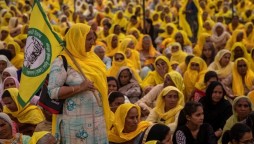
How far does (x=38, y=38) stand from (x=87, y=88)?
884mm

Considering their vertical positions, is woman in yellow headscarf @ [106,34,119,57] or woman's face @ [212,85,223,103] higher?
woman in yellow headscarf @ [106,34,119,57]

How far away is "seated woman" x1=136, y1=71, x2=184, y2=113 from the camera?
9148 mm


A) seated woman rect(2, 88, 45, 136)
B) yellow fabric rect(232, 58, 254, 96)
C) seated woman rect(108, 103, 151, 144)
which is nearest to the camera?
seated woman rect(108, 103, 151, 144)

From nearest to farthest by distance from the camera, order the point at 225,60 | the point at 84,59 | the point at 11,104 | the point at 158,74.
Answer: the point at 84,59, the point at 11,104, the point at 158,74, the point at 225,60

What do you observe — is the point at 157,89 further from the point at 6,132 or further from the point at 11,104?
the point at 6,132

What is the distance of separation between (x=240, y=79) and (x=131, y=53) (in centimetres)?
320

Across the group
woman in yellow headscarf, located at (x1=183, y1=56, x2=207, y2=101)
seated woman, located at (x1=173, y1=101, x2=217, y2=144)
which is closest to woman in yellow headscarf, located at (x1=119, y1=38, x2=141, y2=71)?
woman in yellow headscarf, located at (x1=183, y1=56, x2=207, y2=101)

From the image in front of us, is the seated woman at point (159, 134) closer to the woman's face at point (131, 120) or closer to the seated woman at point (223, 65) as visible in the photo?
the woman's face at point (131, 120)

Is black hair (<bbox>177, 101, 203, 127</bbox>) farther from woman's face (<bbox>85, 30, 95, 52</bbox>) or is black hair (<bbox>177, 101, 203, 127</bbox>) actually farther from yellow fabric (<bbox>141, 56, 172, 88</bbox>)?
yellow fabric (<bbox>141, 56, 172, 88</bbox>)

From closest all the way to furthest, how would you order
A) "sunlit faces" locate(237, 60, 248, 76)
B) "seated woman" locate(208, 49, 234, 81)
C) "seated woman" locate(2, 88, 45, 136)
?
1. "seated woman" locate(2, 88, 45, 136)
2. "sunlit faces" locate(237, 60, 248, 76)
3. "seated woman" locate(208, 49, 234, 81)

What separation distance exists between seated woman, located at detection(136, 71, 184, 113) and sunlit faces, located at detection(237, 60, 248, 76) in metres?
1.50

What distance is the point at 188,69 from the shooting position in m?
10.8

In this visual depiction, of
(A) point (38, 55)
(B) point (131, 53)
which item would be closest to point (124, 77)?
(B) point (131, 53)

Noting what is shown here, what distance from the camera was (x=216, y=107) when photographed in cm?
856
